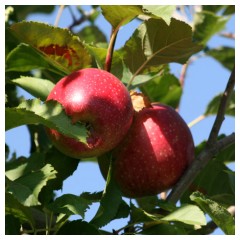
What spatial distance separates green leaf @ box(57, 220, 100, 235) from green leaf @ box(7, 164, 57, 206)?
4.1 inches

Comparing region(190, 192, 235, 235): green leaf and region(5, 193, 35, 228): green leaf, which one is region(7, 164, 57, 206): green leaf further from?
region(190, 192, 235, 235): green leaf

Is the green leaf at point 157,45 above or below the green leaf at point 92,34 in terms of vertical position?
below

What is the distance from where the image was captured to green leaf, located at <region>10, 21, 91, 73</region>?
1.34 metres

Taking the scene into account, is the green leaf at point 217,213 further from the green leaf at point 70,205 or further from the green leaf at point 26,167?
the green leaf at point 26,167

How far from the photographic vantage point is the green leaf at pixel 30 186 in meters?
1.13

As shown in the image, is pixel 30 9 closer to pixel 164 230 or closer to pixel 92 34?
pixel 92 34

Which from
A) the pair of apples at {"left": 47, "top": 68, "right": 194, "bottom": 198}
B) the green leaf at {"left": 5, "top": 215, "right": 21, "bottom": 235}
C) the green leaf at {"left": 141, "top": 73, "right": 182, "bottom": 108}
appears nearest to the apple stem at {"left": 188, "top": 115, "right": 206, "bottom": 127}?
the green leaf at {"left": 141, "top": 73, "right": 182, "bottom": 108}

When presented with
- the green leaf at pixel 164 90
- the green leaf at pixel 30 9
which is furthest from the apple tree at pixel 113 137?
the green leaf at pixel 30 9

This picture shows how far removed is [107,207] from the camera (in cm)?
127

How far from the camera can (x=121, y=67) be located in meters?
1.46

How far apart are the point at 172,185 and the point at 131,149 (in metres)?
0.13

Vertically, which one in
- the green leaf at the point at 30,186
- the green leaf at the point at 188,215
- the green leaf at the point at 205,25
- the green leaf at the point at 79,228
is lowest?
the green leaf at the point at 79,228
